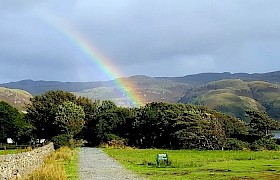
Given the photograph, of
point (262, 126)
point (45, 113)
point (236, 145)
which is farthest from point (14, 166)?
point (45, 113)

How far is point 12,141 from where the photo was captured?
9381 centimetres

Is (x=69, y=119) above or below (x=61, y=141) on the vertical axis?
above

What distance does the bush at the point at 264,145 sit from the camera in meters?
52.7

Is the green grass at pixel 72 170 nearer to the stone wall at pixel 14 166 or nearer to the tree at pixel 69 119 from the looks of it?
the stone wall at pixel 14 166

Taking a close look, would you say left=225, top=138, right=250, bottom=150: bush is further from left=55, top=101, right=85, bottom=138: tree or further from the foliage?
the foliage

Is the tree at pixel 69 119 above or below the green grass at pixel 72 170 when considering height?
above

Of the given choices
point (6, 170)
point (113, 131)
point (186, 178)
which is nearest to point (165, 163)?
point (186, 178)

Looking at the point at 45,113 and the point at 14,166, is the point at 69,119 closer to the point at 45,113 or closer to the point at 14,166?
the point at 45,113

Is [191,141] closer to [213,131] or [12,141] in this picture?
[213,131]

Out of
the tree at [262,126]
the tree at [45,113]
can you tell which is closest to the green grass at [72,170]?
the tree at [262,126]

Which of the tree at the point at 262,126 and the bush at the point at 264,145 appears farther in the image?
the tree at the point at 262,126

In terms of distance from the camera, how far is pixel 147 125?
2564 inches

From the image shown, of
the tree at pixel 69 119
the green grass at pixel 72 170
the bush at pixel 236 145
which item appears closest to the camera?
the green grass at pixel 72 170

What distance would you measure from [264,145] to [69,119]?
2989cm
